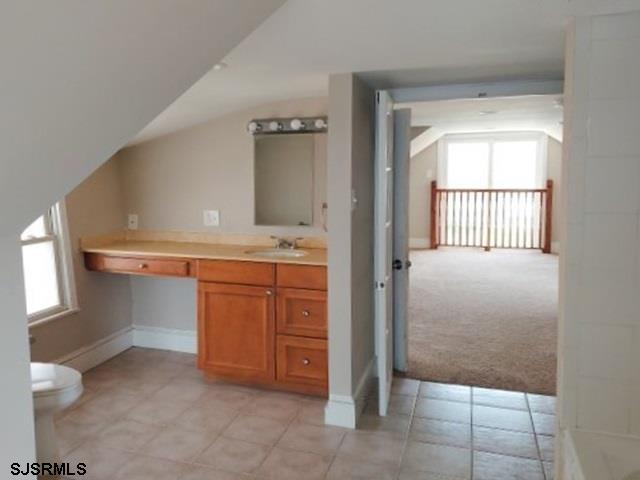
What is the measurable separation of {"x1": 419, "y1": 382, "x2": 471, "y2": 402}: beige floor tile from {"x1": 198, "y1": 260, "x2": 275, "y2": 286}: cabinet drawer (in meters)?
1.23

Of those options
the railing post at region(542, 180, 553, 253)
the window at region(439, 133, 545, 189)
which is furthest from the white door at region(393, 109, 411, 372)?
the window at region(439, 133, 545, 189)

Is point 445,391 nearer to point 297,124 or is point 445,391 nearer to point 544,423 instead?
point 544,423

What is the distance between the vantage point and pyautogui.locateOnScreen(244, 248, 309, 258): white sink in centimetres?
336

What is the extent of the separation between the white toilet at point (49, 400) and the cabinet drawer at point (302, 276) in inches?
48.5

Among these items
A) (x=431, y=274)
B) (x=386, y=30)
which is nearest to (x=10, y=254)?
(x=386, y=30)

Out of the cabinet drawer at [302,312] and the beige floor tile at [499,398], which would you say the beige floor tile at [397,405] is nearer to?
the beige floor tile at [499,398]

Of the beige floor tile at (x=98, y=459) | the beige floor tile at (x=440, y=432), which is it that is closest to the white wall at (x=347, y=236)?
the beige floor tile at (x=440, y=432)

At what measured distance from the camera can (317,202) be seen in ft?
11.7

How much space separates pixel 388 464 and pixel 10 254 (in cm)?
191

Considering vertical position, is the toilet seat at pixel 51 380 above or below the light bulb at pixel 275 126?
below

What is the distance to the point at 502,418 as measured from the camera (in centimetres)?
295

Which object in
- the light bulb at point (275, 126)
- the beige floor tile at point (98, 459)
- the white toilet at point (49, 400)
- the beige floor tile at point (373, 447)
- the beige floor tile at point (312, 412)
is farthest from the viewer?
the light bulb at point (275, 126)

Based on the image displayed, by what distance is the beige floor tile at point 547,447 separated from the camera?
254cm

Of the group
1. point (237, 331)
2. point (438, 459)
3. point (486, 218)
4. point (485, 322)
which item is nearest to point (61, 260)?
point (237, 331)
